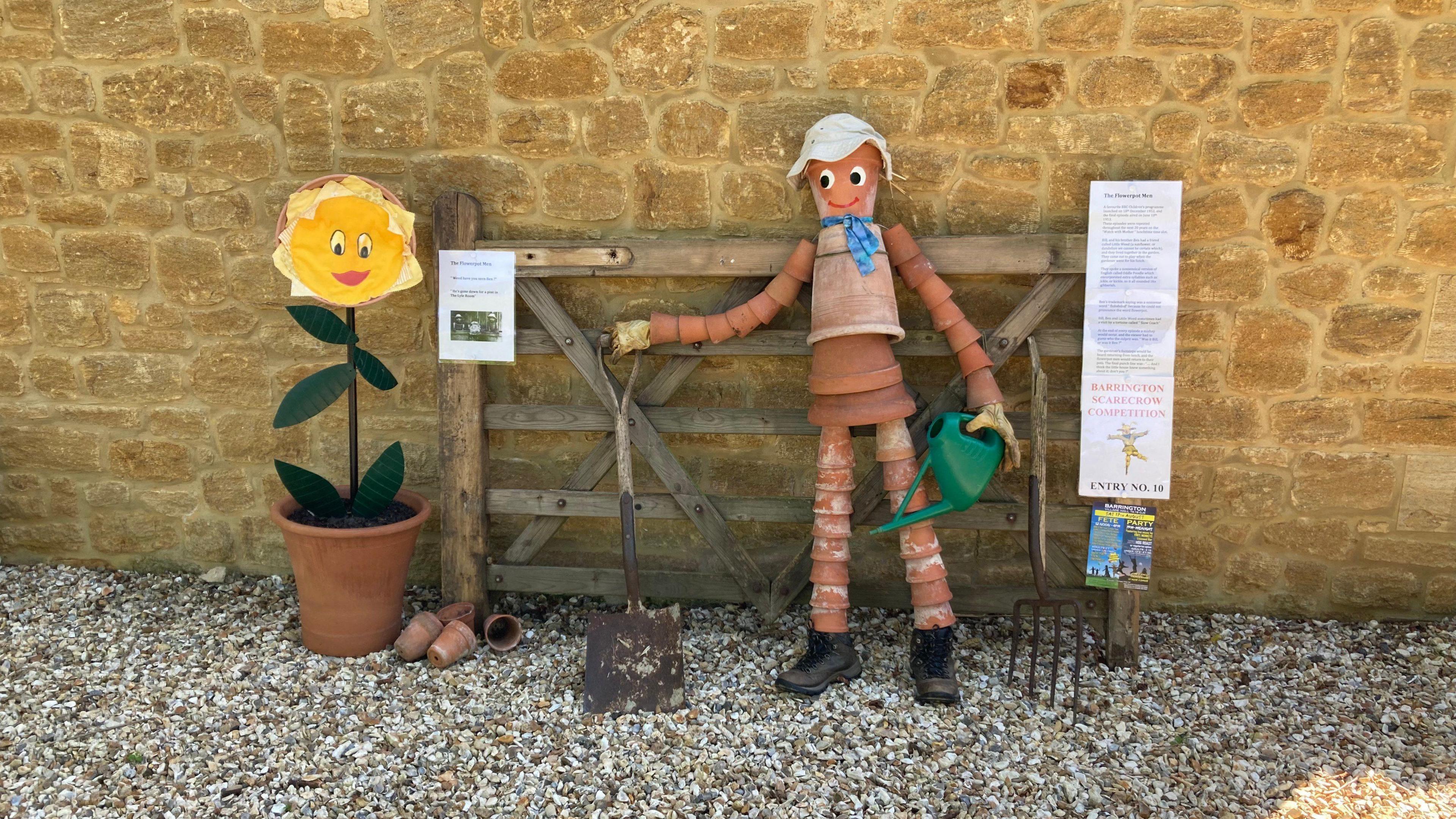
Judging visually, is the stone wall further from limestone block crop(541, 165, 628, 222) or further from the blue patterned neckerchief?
the blue patterned neckerchief

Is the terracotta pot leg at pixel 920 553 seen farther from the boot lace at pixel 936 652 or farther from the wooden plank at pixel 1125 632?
the wooden plank at pixel 1125 632

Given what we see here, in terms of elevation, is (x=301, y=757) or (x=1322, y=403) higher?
(x=1322, y=403)

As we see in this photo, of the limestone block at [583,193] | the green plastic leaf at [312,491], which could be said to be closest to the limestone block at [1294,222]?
the limestone block at [583,193]

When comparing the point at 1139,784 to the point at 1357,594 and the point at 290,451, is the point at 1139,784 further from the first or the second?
the point at 290,451

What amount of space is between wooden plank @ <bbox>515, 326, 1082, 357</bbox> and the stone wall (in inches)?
5.6

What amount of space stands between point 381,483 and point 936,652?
6.17 ft

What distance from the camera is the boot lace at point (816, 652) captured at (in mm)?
3002

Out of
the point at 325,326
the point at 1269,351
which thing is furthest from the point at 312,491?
the point at 1269,351

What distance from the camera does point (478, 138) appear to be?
11.0 ft

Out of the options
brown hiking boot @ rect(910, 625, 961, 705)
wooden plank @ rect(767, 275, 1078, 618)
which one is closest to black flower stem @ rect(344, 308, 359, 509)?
wooden plank @ rect(767, 275, 1078, 618)

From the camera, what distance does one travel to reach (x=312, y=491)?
3203mm

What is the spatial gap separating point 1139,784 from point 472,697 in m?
1.92

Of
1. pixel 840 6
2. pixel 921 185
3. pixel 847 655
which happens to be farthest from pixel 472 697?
pixel 840 6

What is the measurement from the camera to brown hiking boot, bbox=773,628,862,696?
296 cm
